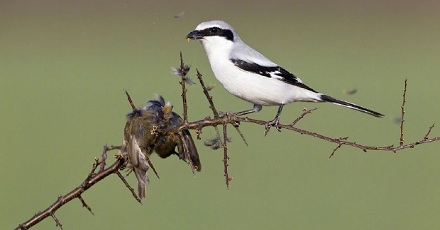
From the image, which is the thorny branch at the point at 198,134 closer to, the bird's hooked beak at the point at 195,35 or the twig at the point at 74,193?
the twig at the point at 74,193

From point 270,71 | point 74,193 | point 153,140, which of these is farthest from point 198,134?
point 270,71

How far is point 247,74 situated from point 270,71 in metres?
0.15

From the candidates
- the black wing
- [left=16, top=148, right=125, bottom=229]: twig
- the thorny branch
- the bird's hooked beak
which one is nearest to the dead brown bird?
the thorny branch

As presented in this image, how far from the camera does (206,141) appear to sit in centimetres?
279

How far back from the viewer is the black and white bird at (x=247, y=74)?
4109mm

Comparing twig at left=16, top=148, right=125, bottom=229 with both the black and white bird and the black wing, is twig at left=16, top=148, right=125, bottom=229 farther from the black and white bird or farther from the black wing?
the black wing

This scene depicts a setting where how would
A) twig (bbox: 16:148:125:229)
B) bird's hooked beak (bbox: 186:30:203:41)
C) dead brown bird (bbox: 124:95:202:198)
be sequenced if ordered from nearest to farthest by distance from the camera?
twig (bbox: 16:148:125:229) < dead brown bird (bbox: 124:95:202:198) < bird's hooked beak (bbox: 186:30:203:41)

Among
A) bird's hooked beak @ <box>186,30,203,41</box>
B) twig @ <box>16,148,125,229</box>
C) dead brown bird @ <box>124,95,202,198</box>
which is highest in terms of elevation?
bird's hooked beak @ <box>186,30,203,41</box>

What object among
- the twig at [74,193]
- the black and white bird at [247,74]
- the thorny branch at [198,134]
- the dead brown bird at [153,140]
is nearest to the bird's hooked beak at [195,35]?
the black and white bird at [247,74]

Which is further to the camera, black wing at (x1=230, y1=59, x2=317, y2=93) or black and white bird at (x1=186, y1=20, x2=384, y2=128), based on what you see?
black wing at (x1=230, y1=59, x2=317, y2=93)

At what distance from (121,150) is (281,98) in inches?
65.7

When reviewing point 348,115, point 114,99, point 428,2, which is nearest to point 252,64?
point 348,115

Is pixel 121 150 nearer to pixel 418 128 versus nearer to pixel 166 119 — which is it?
pixel 166 119

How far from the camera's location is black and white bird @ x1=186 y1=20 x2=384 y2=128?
4.11 m
